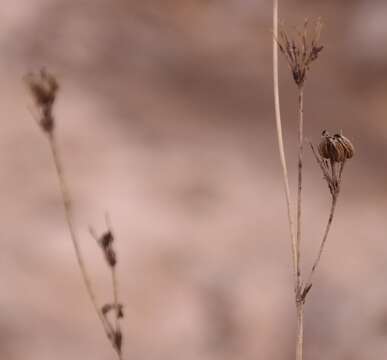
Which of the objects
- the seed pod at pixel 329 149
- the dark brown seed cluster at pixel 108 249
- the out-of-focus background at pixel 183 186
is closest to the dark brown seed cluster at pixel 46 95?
the dark brown seed cluster at pixel 108 249

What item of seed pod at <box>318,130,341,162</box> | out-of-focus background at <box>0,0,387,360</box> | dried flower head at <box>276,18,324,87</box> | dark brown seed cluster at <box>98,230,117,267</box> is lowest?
out-of-focus background at <box>0,0,387,360</box>

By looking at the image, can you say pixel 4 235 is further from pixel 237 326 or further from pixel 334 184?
pixel 334 184

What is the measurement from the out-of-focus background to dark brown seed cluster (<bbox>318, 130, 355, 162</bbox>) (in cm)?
55

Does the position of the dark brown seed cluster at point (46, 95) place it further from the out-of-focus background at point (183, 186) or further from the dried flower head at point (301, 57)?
the out-of-focus background at point (183, 186)

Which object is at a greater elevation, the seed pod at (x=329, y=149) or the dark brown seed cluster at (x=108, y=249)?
the seed pod at (x=329, y=149)

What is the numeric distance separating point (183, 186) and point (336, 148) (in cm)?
Answer: 80

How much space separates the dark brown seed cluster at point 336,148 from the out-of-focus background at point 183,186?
0.55m

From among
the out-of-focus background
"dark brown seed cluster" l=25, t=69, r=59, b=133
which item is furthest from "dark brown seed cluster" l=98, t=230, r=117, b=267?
the out-of-focus background

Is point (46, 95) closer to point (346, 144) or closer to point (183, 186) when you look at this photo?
point (346, 144)

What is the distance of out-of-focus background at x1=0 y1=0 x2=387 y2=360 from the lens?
3.64 feet

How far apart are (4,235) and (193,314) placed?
0.95 ft

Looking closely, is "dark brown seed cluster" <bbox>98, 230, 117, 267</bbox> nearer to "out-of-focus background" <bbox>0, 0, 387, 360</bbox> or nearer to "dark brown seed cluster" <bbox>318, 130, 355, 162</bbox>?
"dark brown seed cluster" <bbox>318, 130, 355, 162</bbox>

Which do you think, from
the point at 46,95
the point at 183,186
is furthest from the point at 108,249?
the point at 183,186

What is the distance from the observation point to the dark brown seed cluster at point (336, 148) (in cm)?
58
